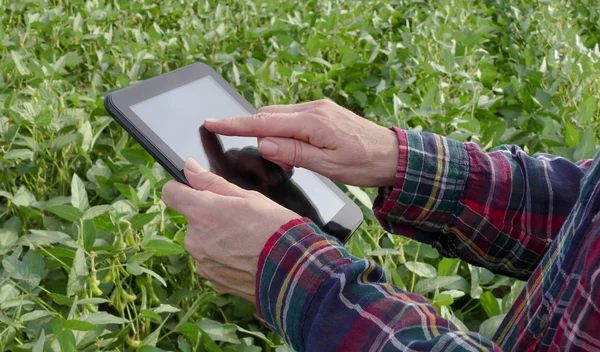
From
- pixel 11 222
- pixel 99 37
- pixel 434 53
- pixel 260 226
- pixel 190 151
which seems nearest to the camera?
pixel 260 226

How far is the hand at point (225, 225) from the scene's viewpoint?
2.85 ft

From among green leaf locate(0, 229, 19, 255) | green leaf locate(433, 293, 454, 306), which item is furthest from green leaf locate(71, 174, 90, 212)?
green leaf locate(433, 293, 454, 306)

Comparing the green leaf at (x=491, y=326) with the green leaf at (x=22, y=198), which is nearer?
the green leaf at (x=491, y=326)

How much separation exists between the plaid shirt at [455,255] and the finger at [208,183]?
141 mm

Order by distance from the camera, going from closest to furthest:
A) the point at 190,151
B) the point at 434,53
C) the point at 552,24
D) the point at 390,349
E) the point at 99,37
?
the point at 390,349
the point at 190,151
the point at 99,37
the point at 434,53
the point at 552,24

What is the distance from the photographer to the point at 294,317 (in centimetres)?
79

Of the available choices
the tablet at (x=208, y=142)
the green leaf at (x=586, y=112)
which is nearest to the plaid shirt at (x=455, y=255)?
the tablet at (x=208, y=142)

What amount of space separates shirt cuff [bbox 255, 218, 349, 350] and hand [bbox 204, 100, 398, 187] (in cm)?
23

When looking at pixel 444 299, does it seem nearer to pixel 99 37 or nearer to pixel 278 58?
pixel 278 58

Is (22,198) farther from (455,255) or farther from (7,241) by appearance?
(455,255)

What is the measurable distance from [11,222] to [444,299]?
822 millimetres

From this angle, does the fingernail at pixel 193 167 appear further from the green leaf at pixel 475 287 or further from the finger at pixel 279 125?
the green leaf at pixel 475 287

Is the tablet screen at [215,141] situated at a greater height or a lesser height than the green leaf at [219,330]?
greater

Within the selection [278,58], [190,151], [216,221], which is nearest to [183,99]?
[190,151]
